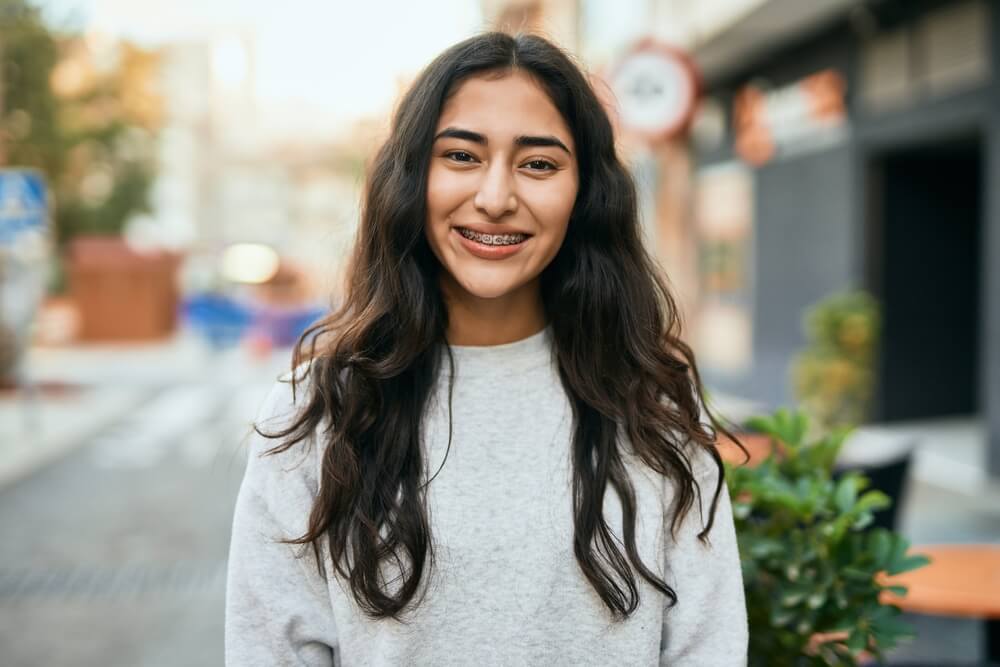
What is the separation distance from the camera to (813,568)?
2.11 m

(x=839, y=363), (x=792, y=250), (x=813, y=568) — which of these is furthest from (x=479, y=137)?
(x=792, y=250)

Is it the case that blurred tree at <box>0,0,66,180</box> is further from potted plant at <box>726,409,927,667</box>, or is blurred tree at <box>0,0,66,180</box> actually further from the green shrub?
potted plant at <box>726,409,927,667</box>

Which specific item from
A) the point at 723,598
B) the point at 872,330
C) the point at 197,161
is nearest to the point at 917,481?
the point at 872,330

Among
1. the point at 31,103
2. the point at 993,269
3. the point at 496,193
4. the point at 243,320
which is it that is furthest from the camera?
the point at 243,320

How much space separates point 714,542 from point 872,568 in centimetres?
57

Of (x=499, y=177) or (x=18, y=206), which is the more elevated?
(x=18, y=206)

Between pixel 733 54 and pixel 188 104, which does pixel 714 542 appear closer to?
pixel 733 54

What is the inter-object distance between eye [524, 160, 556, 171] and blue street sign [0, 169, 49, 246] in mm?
11233

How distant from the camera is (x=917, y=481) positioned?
8.59 meters

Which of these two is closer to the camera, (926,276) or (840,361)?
(840,361)

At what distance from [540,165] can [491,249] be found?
0.16 metres

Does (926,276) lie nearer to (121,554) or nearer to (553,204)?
(121,554)

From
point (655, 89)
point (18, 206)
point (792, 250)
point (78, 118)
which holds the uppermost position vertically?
point (78, 118)

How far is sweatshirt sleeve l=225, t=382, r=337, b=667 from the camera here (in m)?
1.63
